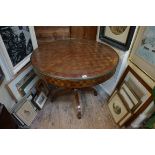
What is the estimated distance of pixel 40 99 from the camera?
5.47ft

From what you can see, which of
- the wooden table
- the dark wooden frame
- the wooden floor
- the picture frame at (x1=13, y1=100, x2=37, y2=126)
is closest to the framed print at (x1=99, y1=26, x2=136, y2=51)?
the wooden table

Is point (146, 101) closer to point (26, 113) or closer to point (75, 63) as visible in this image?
point (75, 63)

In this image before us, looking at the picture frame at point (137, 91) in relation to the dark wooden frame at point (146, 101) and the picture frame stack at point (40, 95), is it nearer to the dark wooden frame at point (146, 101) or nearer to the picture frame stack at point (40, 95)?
the dark wooden frame at point (146, 101)

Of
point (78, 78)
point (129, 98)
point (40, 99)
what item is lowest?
point (40, 99)

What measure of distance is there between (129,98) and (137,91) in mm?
131

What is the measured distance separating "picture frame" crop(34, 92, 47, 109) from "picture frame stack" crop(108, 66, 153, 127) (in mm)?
909

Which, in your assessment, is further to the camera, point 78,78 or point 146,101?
point 146,101

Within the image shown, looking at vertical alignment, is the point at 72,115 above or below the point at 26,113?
below

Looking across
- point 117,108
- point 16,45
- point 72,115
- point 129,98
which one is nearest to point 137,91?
point 129,98

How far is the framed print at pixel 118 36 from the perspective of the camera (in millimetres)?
1271

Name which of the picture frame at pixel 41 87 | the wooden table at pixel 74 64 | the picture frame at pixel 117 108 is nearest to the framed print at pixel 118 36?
the wooden table at pixel 74 64

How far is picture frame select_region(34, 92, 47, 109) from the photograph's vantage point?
1609mm
